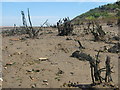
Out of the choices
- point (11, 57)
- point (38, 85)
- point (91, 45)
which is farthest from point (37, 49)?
point (38, 85)

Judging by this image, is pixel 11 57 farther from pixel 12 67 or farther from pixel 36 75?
pixel 36 75

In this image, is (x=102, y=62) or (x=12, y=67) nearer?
(x=12, y=67)

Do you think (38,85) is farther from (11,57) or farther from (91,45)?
(91,45)

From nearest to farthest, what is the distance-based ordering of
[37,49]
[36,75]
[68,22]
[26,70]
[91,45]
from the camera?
1. [36,75]
2. [26,70]
3. [37,49]
4. [91,45]
5. [68,22]

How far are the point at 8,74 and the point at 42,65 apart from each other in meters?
1.10

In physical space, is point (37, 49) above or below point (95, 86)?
above

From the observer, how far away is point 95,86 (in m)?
4.73

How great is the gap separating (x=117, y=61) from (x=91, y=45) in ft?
8.36

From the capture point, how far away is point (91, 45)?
9.99 meters

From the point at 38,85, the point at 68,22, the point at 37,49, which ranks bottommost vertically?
the point at 38,85

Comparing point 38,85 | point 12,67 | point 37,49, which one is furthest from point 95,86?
point 37,49

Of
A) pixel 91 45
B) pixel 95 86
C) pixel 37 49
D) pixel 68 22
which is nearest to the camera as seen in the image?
pixel 95 86

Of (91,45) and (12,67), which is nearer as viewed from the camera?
(12,67)

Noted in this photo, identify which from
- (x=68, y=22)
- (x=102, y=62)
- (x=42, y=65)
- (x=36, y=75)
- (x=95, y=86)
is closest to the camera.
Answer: (x=95, y=86)
